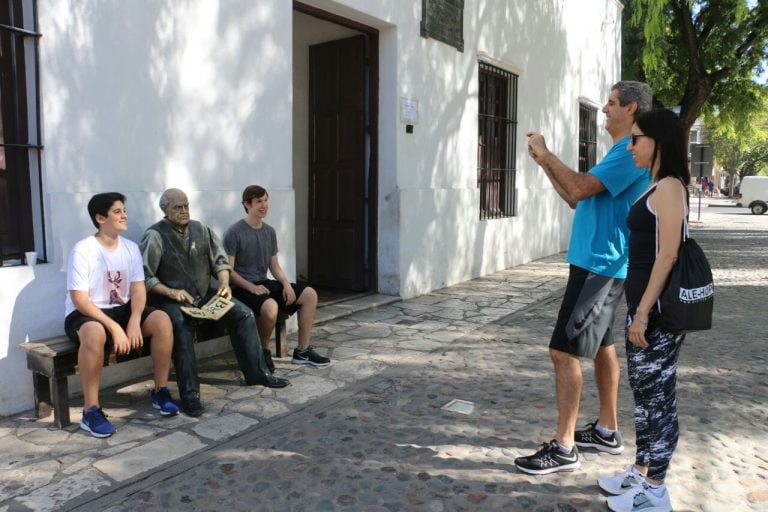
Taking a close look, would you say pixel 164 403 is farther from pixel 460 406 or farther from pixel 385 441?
pixel 460 406

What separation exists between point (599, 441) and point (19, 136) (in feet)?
12.5

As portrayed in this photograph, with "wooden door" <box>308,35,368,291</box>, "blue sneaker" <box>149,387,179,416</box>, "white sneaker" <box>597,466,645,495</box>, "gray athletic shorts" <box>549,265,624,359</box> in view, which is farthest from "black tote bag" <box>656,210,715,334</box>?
"wooden door" <box>308,35,368,291</box>

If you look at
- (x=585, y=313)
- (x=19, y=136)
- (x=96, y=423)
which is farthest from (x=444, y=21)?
(x=96, y=423)

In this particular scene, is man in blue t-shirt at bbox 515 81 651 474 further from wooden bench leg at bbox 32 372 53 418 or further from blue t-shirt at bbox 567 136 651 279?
wooden bench leg at bbox 32 372 53 418

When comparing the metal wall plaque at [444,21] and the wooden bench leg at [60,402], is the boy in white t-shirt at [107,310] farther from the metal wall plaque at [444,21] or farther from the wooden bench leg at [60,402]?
the metal wall plaque at [444,21]

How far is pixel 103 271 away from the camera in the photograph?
148 inches

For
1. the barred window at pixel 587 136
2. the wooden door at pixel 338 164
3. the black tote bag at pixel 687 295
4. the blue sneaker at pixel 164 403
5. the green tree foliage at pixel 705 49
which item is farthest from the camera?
the green tree foliage at pixel 705 49

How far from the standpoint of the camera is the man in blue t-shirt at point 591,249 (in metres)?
2.92

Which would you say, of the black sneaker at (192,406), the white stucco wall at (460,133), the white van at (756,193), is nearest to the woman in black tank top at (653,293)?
the black sneaker at (192,406)

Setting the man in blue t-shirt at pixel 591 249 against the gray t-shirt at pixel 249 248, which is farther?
the gray t-shirt at pixel 249 248

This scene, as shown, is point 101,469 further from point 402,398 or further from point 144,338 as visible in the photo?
point 402,398

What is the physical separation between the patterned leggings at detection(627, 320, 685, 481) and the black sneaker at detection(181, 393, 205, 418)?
247cm

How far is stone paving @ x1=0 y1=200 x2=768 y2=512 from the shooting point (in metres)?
2.90

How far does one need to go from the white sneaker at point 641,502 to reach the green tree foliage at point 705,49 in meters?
13.2
